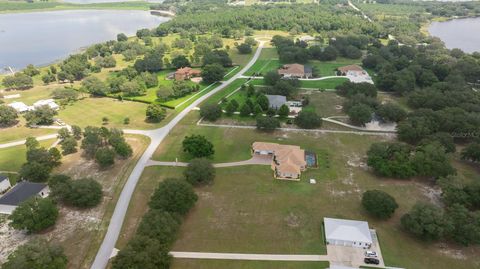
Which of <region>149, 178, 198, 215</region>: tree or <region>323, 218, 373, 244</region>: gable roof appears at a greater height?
<region>149, 178, 198, 215</region>: tree

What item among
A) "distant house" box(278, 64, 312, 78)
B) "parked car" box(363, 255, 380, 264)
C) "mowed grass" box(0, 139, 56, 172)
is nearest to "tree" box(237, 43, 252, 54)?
"distant house" box(278, 64, 312, 78)

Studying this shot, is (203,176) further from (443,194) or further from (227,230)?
(443,194)

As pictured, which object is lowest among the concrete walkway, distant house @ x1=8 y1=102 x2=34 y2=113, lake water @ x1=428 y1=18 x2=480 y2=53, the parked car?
the parked car

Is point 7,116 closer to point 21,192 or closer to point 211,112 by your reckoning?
point 21,192

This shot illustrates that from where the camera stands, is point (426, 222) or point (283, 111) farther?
point (283, 111)

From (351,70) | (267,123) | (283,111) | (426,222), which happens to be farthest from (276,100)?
(426,222)

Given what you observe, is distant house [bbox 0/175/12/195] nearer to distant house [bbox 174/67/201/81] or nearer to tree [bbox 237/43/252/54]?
distant house [bbox 174/67/201/81]

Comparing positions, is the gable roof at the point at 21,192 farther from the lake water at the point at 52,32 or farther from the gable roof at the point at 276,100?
the lake water at the point at 52,32
